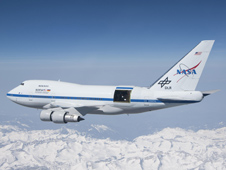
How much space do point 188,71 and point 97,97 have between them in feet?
49.6

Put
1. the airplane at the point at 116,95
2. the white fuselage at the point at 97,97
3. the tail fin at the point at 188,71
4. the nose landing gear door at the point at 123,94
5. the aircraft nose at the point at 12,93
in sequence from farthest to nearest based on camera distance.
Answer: the aircraft nose at the point at 12,93, the nose landing gear door at the point at 123,94, the white fuselage at the point at 97,97, the airplane at the point at 116,95, the tail fin at the point at 188,71

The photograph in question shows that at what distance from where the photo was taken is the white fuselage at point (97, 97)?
109ft

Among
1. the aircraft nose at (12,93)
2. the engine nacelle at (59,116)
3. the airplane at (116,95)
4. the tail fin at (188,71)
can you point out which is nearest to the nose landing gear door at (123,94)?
the airplane at (116,95)

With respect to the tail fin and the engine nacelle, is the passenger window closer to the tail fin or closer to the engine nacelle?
the tail fin

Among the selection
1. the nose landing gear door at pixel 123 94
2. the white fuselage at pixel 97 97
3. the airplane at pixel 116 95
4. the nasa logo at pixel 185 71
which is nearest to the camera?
the airplane at pixel 116 95

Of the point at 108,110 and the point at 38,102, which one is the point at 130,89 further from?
the point at 38,102

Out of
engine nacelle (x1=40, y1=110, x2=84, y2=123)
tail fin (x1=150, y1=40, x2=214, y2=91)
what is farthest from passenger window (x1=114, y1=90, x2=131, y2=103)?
engine nacelle (x1=40, y1=110, x2=84, y2=123)

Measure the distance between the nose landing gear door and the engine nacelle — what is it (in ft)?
22.7

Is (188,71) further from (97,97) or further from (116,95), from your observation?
(97,97)

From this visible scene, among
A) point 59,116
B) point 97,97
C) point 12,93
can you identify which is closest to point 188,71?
point 97,97

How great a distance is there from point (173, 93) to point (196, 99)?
10.9 ft

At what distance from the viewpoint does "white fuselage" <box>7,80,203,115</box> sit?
33156mm

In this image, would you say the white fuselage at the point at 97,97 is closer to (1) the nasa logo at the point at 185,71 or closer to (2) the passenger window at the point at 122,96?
(2) the passenger window at the point at 122,96

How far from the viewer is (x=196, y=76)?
3180 cm
